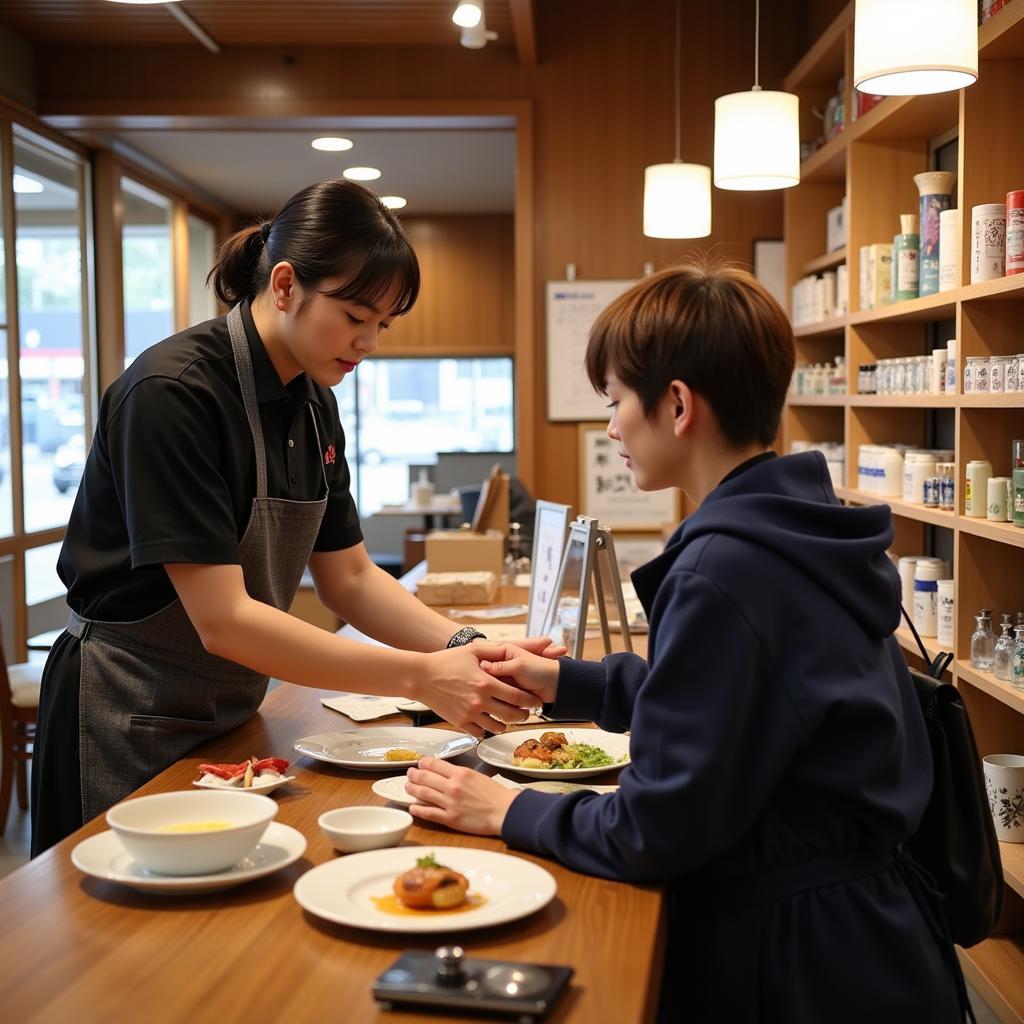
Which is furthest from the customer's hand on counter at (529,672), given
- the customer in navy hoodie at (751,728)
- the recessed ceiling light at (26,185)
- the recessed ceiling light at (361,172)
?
the recessed ceiling light at (361,172)

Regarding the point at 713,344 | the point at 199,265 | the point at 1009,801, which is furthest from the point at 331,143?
the point at 713,344

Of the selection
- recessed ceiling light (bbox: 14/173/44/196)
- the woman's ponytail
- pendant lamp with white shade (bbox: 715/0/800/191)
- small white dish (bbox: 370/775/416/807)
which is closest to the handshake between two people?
small white dish (bbox: 370/775/416/807)

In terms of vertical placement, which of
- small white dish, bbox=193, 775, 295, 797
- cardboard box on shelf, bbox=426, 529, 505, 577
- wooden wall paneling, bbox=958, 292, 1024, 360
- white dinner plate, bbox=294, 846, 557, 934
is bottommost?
white dinner plate, bbox=294, 846, 557, 934

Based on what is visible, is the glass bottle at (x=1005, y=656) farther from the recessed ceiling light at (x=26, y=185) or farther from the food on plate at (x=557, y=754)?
the recessed ceiling light at (x=26, y=185)

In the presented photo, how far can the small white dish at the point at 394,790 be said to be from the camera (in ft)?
4.88

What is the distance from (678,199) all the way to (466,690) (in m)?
2.90

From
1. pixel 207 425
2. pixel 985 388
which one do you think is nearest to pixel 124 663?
pixel 207 425

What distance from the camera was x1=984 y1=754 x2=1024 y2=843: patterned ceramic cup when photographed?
294cm

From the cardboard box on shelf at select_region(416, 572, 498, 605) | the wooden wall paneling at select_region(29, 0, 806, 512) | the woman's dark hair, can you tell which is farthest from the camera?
the wooden wall paneling at select_region(29, 0, 806, 512)

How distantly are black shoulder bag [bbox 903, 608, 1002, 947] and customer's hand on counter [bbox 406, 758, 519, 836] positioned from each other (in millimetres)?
504

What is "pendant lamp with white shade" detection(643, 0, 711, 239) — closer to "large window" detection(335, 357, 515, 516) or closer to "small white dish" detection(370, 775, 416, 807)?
"small white dish" detection(370, 775, 416, 807)

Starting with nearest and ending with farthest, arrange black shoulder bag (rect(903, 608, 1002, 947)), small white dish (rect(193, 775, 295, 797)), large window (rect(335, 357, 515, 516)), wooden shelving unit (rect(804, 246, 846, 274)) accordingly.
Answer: black shoulder bag (rect(903, 608, 1002, 947))
small white dish (rect(193, 775, 295, 797))
wooden shelving unit (rect(804, 246, 846, 274))
large window (rect(335, 357, 515, 516))

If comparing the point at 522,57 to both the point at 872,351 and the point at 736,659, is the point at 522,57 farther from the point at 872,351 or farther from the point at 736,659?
the point at 736,659

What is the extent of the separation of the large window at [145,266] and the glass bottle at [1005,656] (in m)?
5.40
